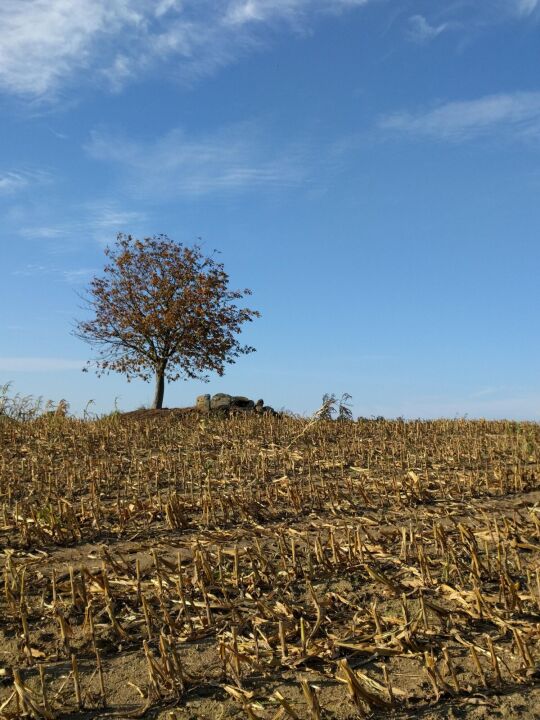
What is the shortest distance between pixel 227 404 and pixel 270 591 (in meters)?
15.2

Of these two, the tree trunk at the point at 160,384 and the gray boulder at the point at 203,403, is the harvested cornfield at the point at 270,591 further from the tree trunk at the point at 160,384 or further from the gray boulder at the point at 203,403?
the tree trunk at the point at 160,384

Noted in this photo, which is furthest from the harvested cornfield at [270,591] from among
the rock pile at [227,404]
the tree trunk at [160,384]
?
the tree trunk at [160,384]

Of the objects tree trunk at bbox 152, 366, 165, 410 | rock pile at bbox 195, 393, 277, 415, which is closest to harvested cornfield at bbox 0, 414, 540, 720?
rock pile at bbox 195, 393, 277, 415

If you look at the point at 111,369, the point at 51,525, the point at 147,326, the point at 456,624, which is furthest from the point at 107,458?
the point at 111,369

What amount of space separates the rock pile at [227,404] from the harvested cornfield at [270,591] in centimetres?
972

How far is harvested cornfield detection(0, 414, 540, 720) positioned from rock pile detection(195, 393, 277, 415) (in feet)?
31.9

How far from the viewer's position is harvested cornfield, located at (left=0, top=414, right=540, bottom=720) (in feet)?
15.0

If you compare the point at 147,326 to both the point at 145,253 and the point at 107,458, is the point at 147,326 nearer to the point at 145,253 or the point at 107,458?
the point at 145,253

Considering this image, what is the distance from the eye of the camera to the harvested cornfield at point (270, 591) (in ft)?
15.0

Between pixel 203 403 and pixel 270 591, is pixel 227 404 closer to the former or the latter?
pixel 203 403

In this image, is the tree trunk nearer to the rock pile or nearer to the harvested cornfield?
the rock pile

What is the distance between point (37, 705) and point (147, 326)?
25041 millimetres

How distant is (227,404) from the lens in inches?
834

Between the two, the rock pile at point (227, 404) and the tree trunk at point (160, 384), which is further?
the tree trunk at point (160, 384)
